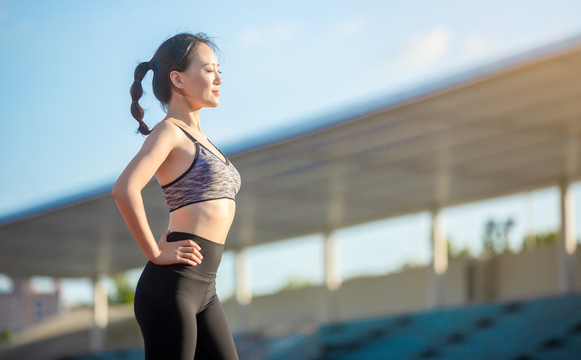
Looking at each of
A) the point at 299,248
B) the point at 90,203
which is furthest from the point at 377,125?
the point at 299,248

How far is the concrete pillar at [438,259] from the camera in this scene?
2055 cm

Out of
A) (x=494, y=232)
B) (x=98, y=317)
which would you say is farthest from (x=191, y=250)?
(x=494, y=232)

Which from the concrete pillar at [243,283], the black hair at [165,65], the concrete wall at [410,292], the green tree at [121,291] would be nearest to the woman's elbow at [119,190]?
the black hair at [165,65]

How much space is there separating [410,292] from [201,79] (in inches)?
815

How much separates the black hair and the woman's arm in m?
0.20

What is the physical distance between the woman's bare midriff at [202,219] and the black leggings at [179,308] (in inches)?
0.8

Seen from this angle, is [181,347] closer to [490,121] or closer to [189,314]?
[189,314]

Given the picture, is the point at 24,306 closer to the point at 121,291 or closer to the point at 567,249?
the point at 567,249

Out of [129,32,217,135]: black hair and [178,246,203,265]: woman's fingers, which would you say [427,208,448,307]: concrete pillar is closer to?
[129,32,217,135]: black hair

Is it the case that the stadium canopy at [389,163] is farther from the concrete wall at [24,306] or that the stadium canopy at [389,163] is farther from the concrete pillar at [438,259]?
the concrete wall at [24,306]

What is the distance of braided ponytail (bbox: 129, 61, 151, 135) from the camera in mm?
2863

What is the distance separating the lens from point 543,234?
42062mm

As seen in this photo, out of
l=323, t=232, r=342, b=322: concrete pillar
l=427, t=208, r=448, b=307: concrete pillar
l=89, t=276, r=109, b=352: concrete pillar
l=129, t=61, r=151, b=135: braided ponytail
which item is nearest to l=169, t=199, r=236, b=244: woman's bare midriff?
l=129, t=61, r=151, b=135: braided ponytail

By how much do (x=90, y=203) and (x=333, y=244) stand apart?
27.2ft
